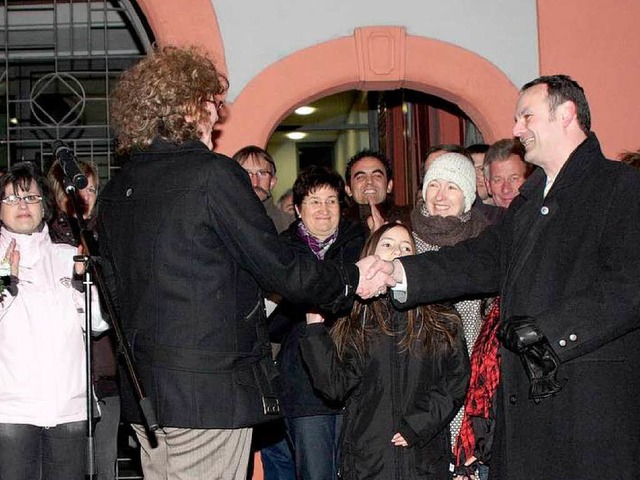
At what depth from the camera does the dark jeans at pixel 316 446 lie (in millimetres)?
5832

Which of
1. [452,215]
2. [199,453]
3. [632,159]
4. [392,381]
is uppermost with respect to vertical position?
[632,159]

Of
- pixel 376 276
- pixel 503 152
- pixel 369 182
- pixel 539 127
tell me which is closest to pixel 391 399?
pixel 376 276

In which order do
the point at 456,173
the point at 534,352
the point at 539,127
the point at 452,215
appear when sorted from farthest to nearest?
the point at 456,173
the point at 452,215
the point at 539,127
the point at 534,352

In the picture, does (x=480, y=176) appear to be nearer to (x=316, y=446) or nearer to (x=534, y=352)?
(x=316, y=446)

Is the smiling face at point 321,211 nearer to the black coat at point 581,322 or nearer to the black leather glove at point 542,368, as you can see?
the black coat at point 581,322

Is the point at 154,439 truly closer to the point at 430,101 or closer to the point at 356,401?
the point at 356,401

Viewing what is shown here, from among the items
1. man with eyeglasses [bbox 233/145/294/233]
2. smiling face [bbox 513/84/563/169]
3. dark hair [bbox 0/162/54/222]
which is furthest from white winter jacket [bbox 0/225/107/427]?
smiling face [bbox 513/84/563/169]

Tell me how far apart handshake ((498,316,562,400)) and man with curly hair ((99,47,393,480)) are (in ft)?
2.44

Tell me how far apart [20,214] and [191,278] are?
7.03 ft

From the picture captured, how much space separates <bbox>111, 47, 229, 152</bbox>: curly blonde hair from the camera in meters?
4.02

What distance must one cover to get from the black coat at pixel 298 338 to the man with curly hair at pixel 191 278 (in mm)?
1820

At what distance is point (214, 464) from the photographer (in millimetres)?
3896

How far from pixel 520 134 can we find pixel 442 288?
Result: 2.44 feet

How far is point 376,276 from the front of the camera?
4676 millimetres
